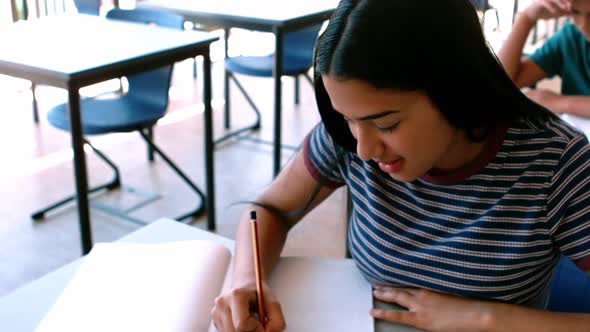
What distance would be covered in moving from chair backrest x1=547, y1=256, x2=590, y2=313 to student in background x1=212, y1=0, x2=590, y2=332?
0.16m

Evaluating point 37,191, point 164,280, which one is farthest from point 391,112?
point 37,191

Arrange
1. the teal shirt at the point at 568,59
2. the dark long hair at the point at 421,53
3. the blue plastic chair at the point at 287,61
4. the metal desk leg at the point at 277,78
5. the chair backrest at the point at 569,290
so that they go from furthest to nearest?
1. the blue plastic chair at the point at 287,61
2. the metal desk leg at the point at 277,78
3. the teal shirt at the point at 568,59
4. the chair backrest at the point at 569,290
5. the dark long hair at the point at 421,53

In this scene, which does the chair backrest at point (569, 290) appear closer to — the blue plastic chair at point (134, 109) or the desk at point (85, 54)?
the desk at point (85, 54)

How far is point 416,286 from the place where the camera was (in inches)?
38.2

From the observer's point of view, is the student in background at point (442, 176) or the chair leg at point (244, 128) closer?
the student in background at point (442, 176)

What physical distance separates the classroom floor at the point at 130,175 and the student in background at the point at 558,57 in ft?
2.22

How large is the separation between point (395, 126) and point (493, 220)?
0.68 ft

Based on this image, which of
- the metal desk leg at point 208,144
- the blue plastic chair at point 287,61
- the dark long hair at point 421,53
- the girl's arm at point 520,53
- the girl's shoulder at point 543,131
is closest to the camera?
the dark long hair at point 421,53

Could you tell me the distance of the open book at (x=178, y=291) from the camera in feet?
2.74

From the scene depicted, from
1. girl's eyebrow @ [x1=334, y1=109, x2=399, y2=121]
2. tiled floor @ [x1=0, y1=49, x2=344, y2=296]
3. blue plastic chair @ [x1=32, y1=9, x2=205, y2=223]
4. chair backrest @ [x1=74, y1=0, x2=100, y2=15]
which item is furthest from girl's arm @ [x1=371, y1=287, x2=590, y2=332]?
chair backrest @ [x1=74, y1=0, x2=100, y2=15]

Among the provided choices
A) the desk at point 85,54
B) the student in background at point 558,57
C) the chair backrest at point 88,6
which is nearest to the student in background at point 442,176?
the student in background at point 558,57

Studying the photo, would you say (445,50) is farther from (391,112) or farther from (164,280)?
(164,280)

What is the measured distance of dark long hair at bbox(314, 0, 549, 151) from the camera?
0.79 metres

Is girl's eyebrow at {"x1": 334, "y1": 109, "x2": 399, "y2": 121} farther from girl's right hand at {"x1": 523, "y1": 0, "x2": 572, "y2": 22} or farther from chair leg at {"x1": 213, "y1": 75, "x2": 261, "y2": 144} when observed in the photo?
chair leg at {"x1": 213, "y1": 75, "x2": 261, "y2": 144}
